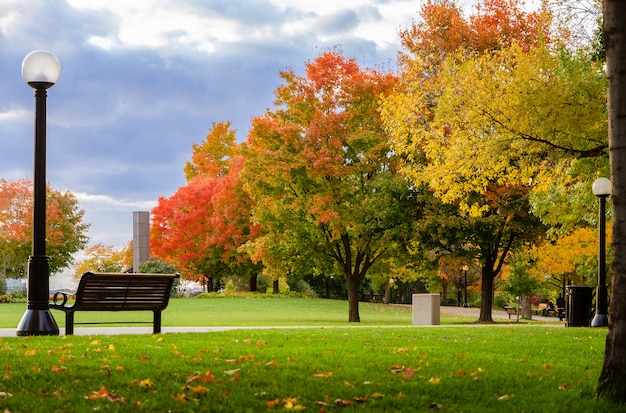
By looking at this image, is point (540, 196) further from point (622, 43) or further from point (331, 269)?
point (622, 43)

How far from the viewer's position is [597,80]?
15.6 m

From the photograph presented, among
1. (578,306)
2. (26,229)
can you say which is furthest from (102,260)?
(578,306)

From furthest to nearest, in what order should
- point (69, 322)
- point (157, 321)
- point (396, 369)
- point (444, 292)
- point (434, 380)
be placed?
point (444, 292) < point (157, 321) < point (69, 322) < point (396, 369) < point (434, 380)

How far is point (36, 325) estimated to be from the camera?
11070mm

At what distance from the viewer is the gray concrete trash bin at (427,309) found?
23438 mm

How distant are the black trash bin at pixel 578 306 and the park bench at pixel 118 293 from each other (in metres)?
11.1

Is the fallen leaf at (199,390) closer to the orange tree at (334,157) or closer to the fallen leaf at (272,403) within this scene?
the fallen leaf at (272,403)

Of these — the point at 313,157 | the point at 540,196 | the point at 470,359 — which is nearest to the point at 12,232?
the point at 313,157

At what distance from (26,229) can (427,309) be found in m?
37.0

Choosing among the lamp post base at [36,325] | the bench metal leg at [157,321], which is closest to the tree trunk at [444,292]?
the bench metal leg at [157,321]

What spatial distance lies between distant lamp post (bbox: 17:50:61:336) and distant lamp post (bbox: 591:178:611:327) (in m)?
11.8

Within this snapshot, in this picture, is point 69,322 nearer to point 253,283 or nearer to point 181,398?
point 181,398

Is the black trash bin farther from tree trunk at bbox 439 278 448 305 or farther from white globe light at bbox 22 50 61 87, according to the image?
tree trunk at bbox 439 278 448 305

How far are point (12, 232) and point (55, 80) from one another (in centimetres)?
4393
